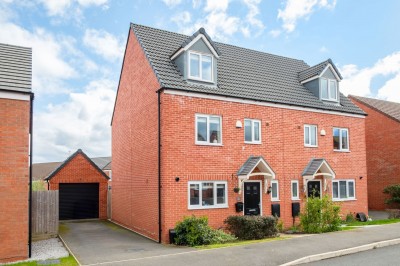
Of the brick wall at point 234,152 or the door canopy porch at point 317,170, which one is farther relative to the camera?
the door canopy porch at point 317,170

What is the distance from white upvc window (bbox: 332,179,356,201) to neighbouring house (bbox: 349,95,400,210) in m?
6.55

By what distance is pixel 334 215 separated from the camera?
1520cm

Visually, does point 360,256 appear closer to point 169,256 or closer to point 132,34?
point 169,256

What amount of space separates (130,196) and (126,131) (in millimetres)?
3558

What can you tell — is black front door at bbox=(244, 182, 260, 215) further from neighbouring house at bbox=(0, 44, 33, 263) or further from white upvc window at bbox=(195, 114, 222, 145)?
neighbouring house at bbox=(0, 44, 33, 263)

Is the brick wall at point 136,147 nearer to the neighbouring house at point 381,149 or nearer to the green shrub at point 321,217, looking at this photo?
the green shrub at point 321,217

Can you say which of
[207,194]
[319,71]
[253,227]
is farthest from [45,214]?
[319,71]

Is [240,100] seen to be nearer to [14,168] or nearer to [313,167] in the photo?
[313,167]

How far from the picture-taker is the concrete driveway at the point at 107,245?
11.2 meters

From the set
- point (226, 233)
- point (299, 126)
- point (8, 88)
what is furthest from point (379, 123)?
point (8, 88)

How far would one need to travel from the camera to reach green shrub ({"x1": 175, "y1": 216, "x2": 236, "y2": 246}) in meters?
12.9

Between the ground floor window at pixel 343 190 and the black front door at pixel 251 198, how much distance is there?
5338 millimetres

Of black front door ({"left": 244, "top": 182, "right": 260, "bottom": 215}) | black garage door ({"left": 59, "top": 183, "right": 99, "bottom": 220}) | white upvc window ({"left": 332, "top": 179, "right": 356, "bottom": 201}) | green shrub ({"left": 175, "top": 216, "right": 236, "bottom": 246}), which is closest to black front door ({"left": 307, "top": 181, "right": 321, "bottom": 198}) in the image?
white upvc window ({"left": 332, "top": 179, "right": 356, "bottom": 201})

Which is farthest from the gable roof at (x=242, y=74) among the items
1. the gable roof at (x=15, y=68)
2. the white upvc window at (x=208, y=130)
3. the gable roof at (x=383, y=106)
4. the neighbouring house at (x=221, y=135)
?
the gable roof at (x=383, y=106)
